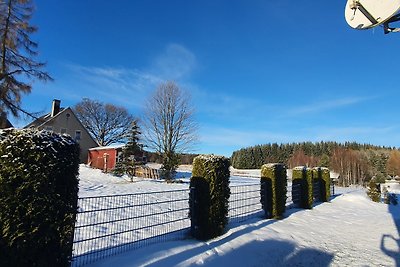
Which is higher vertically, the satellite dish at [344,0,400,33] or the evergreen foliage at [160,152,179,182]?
the satellite dish at [344,0,400,33]

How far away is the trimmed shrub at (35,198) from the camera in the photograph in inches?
119

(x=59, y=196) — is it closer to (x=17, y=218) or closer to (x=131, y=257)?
(x=17, y=218)

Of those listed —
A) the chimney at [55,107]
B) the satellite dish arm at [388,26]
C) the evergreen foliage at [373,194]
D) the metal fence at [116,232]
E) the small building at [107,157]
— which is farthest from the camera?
the chimney at [55,107]

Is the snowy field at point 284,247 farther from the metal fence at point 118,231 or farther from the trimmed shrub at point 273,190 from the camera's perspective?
the trimmed shrub at point 273,190

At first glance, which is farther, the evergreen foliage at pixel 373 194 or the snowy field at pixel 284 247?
the evergreen foliage at pixel 373 194

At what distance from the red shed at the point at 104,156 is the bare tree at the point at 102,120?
863 centimetres

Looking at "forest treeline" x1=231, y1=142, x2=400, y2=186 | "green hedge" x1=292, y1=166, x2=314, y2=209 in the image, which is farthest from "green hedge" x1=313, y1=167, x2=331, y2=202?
"forest treeline" x1=231, y1=142, x2=400, y2=186

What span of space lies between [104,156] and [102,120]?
13.2 metres

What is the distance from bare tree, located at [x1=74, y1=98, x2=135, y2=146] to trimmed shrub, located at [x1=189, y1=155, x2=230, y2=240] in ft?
112

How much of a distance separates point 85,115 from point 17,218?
39910 mm

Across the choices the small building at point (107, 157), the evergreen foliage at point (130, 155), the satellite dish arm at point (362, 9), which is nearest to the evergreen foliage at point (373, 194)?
the evergreen foliage at point (130, 155)

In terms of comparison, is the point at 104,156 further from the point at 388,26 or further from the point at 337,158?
the point at 337,158

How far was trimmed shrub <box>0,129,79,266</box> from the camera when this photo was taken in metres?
3.02

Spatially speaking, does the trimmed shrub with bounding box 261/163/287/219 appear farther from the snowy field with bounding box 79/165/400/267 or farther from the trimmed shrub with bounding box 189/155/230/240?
the trimmed shrub with bounding box 189/155/230/240
